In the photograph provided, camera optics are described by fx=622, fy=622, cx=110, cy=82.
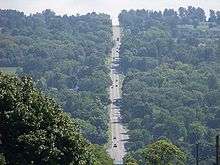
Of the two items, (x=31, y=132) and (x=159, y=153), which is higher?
(x=31, y=132)

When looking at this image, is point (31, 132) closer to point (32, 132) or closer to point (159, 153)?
point (32, 132)

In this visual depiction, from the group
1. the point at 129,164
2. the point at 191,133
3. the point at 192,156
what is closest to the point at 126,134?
the point at 191,133

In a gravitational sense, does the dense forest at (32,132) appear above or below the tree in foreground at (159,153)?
above

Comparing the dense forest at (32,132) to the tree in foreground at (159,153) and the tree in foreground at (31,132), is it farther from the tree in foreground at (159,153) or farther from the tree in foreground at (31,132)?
the tree in foreground at (159,153)

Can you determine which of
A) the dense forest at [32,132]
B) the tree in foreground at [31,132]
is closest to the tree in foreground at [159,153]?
the dense forest at [32,132]

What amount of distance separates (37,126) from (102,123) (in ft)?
450

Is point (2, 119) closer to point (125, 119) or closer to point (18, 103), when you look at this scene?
point (18, 103)

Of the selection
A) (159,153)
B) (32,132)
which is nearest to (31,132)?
(32,132)

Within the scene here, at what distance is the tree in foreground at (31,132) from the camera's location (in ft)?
115

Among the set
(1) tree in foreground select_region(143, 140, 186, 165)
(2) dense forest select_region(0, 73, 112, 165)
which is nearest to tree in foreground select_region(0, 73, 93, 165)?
(2) dense forest select_region(0, 73, 112, 165)

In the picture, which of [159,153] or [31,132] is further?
[159,153]

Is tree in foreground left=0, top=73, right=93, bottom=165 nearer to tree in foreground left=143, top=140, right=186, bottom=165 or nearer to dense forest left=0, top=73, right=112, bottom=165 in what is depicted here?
dense forest left=0, top=73, right=112, bottom=165

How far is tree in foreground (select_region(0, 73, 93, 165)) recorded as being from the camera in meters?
35.1

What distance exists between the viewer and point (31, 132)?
35188 millimetres
